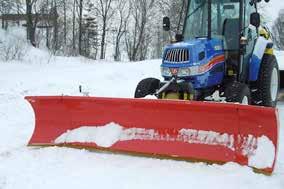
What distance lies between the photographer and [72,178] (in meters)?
4.68

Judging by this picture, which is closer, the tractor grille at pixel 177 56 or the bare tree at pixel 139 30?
the tractor grille at pixel 177 56

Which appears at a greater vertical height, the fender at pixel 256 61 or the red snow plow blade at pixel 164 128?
the fender at pixel 256 61

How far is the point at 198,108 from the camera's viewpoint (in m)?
5.16

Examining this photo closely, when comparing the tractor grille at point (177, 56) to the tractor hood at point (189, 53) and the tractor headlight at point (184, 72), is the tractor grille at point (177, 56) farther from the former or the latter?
the tractor headlight at point (184, 72)

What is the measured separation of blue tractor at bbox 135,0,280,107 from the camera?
661 centimetres

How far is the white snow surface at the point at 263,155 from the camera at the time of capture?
477 centimetres

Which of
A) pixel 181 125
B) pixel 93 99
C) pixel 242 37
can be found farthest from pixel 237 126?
pixel 242 37

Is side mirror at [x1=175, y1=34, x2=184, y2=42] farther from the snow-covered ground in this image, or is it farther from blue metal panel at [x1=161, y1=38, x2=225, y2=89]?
the snow-covered ground

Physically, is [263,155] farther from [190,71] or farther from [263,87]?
[263,87]

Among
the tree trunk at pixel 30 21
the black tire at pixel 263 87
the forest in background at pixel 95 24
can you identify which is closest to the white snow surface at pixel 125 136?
the black tire at pixel 263 87

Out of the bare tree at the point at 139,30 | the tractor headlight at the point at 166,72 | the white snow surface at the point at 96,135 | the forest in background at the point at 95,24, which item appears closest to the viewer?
the white snow surface at the point at 96,135

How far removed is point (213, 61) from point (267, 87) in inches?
54.1

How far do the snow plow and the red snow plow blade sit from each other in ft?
0.04

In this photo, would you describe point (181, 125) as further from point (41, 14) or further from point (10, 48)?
point (41, 14)
